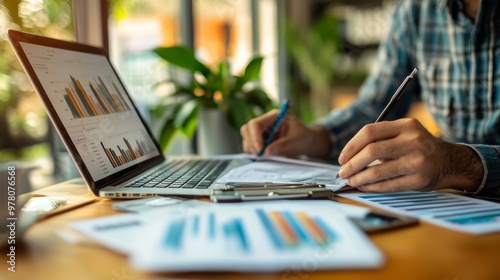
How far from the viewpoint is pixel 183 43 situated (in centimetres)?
221

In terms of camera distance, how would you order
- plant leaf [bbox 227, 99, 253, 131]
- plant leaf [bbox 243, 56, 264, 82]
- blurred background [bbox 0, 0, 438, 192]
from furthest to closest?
plant leaf [bbox 243, 56, 264, 82]
plant leaf [bbox 227, 99, 253, 131]
blurred background [bbox 0, 0, 438, 192]

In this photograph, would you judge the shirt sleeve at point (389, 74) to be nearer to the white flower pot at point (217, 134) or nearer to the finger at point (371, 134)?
the white flower pot at point (217, 134)

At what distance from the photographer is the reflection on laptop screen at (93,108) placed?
0.64m

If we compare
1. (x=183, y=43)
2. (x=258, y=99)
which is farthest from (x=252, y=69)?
(x=183, y=43)

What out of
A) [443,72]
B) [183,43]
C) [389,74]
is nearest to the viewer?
[443,72]

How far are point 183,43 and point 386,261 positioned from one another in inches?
78.2

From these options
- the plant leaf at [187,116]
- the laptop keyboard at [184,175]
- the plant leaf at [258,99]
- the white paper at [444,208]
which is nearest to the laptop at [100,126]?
the laptop keyboard at [184,175]

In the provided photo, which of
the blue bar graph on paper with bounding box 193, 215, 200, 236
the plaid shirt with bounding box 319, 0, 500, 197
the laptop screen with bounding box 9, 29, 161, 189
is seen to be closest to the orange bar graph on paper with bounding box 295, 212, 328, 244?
the blue bar graph on paper with bounding box 193, 215, 200, 236

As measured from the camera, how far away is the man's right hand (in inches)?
37.1

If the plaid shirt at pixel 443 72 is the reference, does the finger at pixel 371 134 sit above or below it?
below

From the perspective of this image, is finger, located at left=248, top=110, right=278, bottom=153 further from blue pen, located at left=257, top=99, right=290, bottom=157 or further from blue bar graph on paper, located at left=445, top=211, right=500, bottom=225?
blue bar graph on paper, located at left=445, top=211, right=500, bottom=225

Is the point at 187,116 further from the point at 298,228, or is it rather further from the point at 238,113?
the point at 298,228

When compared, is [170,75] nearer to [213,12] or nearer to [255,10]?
[213,12]

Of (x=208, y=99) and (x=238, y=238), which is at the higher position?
(x=208, y=99)
